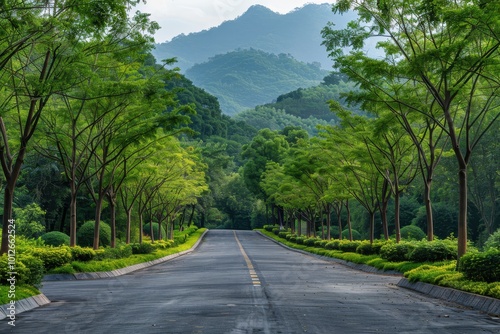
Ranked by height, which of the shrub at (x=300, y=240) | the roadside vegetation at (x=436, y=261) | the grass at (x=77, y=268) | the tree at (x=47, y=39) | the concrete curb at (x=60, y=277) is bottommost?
the concrete curb at (x=60, y=277)

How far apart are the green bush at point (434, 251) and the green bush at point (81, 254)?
13181mm

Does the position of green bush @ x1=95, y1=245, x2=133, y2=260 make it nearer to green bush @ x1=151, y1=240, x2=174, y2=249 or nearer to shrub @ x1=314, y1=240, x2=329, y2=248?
green bush @ x1=151, y1=240, x2=174, y2=249

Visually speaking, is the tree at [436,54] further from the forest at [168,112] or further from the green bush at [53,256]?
the green bush at [53,256]

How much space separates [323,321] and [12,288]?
651 centimetres

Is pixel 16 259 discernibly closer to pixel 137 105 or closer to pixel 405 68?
pixel 405 68

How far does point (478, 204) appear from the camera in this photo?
68375mm

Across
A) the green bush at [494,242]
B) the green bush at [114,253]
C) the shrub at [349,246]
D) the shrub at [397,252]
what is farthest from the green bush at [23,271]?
the shrub at [349,246]

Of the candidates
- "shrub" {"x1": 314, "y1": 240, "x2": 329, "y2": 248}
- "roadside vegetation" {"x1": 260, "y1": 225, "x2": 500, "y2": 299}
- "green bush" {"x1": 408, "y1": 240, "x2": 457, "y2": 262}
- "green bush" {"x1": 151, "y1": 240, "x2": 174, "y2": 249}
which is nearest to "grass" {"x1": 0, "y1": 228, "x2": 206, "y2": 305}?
"roadside vegetation" {"x1": 260, "y1": 225, "x2": 500, "y2": 299}

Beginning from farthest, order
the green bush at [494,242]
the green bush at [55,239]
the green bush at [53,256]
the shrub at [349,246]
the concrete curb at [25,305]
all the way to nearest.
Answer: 1. the shrub at [349,246]
2. the green bush at [55,239]
3. the green bush at [494,242]
4. the green bush at [53,256]
5. the concrete curb at [25,305]

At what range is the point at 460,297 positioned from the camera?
677 inches

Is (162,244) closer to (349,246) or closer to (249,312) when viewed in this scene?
(349,246)

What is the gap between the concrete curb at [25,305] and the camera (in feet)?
44.9

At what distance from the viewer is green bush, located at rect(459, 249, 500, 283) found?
17359 mm

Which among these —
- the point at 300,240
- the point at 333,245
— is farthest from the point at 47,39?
the point at 300,240
